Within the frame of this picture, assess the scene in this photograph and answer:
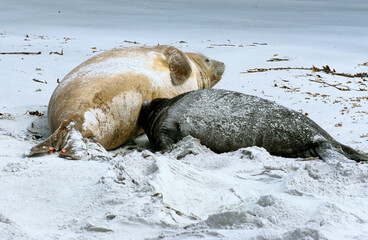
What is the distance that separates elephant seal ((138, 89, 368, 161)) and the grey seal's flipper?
0.86 meters

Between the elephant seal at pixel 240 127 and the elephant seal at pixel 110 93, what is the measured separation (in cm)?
36

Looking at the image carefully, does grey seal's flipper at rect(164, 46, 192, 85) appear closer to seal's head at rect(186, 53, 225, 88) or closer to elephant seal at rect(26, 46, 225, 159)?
elephant seal at rect(26, 46, 225, 159)

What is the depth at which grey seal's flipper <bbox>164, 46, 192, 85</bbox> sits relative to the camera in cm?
491

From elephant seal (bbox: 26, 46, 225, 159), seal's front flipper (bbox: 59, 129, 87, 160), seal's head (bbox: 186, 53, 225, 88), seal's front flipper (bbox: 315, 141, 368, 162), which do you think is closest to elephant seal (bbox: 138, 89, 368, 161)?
seal's front flipper (bbox: 315, 141, 368, 162)

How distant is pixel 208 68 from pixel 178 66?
1.19 metres

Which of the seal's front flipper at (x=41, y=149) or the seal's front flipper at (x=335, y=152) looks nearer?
the seal's front flipper at (x=41, y=149)

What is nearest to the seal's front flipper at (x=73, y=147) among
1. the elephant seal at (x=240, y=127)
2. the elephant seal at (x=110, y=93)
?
the elephant seal at (x=110, y=93)

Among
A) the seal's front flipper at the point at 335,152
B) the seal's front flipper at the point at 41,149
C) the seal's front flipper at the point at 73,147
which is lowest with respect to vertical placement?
the seal's front flipper at the point at 41,149

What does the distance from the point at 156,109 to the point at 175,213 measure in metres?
2.30

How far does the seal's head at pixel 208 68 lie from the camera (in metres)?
5.95

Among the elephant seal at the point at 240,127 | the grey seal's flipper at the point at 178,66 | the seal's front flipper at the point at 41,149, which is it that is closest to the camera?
the seal's front flipper at the point at 41,149

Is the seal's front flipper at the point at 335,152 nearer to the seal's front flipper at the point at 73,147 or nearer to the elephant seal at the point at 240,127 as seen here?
the elephant seal at the point at 240,127

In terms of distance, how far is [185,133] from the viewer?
3.82m

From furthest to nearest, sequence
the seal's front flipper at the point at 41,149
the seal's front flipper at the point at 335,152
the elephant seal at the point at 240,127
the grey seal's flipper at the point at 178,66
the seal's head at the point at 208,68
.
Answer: the seal's head at the point at 208,68, the grey seal's flipper at the point at 178,66, the elephant seal at the point at 240,127, the seal's front flipper at the point at 335,152, the seal's front flipper at the point at 41,149
